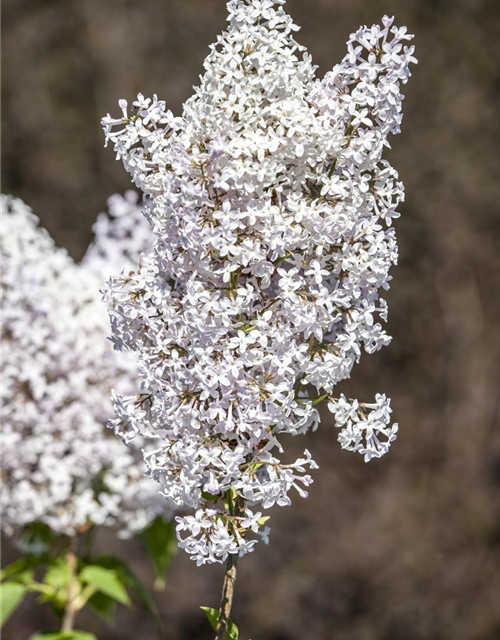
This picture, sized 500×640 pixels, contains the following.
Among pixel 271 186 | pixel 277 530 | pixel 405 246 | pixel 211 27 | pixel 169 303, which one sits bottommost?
pixel 169 303

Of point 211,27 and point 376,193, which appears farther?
point 211,27

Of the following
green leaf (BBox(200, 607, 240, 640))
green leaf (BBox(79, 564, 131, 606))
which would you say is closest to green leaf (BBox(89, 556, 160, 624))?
green leaf (BBox(79, 564, 131, 606))

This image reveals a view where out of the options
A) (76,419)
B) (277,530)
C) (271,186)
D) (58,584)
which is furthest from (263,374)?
(277,530)

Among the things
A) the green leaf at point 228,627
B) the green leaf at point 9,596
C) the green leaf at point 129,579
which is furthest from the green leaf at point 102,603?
the green leaf at point 228,627

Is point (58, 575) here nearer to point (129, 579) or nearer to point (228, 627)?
point (129, 579)

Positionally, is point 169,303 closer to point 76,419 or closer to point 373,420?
point 373,420
